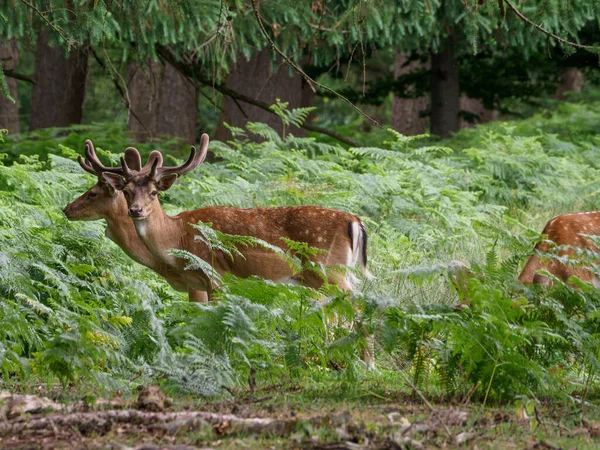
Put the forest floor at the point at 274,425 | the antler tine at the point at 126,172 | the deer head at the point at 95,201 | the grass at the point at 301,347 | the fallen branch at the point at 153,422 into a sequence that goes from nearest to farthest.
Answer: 1. the forest floor at the point at 274,425
2. the fallen branch at the point at 153,422
3. the grass at the point at 301,347
4. the antler tine at the point at 126,172
5. the deer head at the point at 95,201

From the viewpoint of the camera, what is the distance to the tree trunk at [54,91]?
16516 millimetres

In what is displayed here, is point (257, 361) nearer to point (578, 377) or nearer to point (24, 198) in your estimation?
point (578, 377)

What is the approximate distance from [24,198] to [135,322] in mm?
3684

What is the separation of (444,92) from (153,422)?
14146mm

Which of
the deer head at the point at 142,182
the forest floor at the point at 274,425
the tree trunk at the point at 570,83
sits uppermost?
the tree trunk at the point at 570,83

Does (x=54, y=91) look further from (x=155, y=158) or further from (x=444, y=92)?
(x=155, y=158)

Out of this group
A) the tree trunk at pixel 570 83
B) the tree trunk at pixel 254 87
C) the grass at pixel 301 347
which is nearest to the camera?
the grass at pixel 301 347

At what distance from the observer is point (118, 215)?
8.70 metres

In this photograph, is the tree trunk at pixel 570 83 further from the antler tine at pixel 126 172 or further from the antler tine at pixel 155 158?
the antler tine at pixel 126 172

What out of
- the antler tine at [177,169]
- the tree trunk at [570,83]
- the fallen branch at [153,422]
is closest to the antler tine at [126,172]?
the antler tine at [177,169]

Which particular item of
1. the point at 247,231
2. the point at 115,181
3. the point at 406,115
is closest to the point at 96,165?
the point at 115,181

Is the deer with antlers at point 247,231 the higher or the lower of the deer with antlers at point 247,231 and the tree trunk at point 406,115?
the lower

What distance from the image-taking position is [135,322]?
6.07 m

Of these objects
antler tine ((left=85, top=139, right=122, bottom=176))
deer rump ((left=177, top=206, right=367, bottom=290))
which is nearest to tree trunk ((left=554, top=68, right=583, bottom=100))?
deer rump ((left=177, top=206, right=367, bottom=290))
